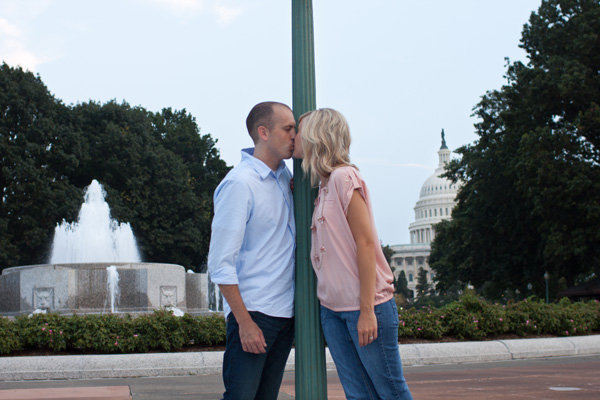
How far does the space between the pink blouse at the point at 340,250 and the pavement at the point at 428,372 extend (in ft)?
12.6

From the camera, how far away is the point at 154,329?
34.6 feet

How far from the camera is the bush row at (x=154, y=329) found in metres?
10.2

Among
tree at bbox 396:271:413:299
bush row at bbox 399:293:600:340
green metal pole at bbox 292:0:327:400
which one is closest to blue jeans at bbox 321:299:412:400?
green metal pole at bbox 292:0:327:400

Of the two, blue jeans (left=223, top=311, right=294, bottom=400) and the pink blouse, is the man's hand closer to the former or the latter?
blue jeans (left=223, top=311, right=294, bottom=400)

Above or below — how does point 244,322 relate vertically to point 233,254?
below

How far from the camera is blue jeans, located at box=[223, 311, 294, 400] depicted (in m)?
3.03

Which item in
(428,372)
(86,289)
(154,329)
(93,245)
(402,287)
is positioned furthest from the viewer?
(402,287)

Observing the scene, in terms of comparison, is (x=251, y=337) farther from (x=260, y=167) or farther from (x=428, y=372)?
(x=428, y=372)

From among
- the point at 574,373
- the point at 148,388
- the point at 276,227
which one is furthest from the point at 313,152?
the point at 574,373

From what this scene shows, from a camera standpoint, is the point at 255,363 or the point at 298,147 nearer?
the point at 255,363

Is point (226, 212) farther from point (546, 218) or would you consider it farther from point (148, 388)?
point (546, 218)

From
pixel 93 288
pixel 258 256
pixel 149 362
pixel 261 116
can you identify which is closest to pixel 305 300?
pixel 258 256

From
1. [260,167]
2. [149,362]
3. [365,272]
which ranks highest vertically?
[260,167]

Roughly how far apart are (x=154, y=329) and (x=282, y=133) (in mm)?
7956
